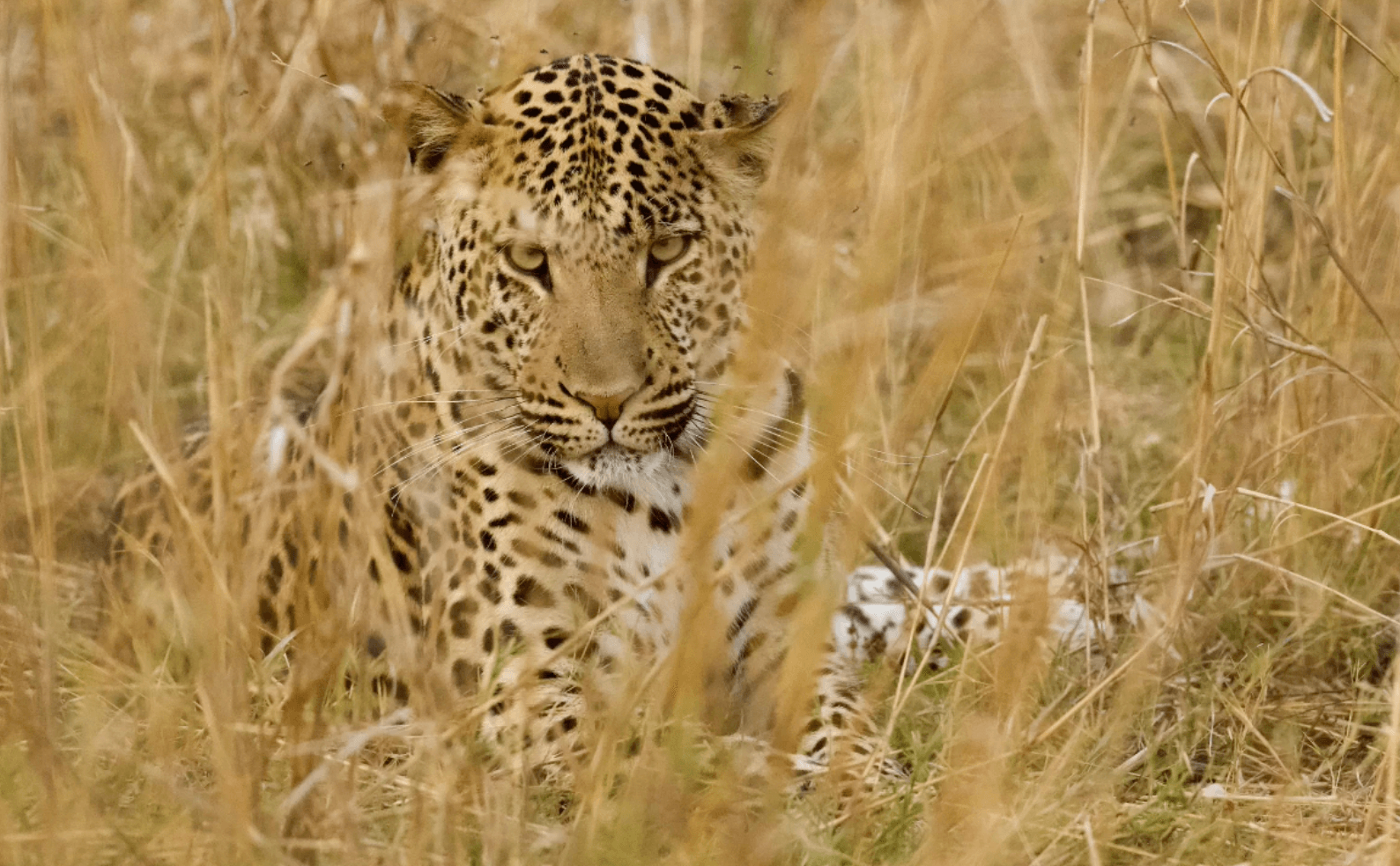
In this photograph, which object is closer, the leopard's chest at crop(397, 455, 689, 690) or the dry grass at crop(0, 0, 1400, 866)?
the dry grass at crop(0, 0, 1400, 866)

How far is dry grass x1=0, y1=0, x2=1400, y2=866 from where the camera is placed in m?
2.51

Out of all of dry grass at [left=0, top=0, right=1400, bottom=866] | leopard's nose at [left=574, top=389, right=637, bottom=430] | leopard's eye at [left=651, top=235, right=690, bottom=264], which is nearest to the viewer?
dry grass at [left=0, top=0, right=1400, bottom=866]

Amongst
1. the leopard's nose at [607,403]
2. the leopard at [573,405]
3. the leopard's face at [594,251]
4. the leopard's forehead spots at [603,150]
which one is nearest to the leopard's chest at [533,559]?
the leopard at [573,405]

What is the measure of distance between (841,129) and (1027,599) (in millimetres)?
4258

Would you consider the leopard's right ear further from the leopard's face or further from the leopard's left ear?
the leopard's left ear

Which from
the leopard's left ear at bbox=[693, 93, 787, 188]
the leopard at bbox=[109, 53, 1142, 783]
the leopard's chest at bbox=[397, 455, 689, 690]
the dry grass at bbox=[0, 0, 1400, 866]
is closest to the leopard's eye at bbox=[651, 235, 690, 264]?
the leopard at bbox=[109, 53, 1142, 783]

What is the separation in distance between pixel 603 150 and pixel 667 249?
0.26 m

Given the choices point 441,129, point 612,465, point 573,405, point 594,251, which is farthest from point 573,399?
point 441,129

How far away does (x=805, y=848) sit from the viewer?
10.0ft

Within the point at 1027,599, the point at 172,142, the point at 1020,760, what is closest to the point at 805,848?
the point at 1020,760

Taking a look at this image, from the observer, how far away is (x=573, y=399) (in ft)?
12.5

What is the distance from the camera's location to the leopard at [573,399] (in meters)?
3.84

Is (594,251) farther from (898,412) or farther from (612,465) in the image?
(898,412)

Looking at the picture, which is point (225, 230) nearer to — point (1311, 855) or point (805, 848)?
point (805, 848)
